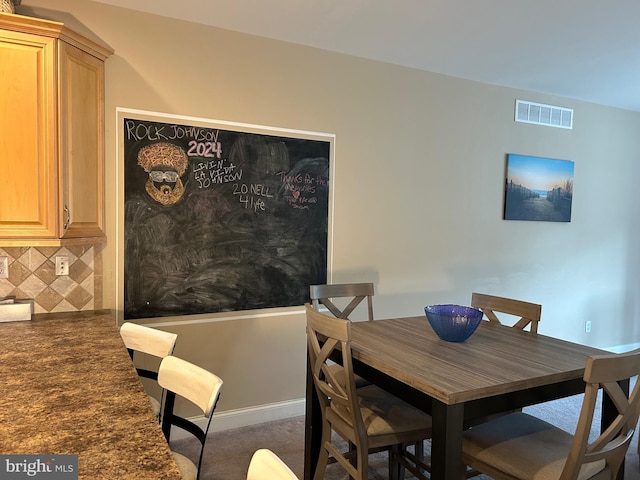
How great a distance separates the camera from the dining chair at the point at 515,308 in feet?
8.11

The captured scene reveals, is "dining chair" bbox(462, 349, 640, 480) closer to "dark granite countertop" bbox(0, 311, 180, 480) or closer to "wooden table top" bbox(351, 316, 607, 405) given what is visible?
"wooden table top" bbox(351, 316, 607, 405)

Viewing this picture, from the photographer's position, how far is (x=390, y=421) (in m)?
2.01

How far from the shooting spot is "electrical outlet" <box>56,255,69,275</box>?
2508 millimetres

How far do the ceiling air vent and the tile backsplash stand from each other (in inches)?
145

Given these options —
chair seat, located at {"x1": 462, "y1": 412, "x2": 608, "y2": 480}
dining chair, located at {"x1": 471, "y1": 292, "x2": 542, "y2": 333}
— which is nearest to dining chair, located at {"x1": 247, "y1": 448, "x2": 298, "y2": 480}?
chair seat, located at {"x1": 462, "y1": 412, "x2": 608, "y2": 480}

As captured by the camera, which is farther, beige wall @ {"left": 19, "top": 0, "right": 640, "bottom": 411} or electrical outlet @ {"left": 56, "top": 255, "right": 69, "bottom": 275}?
beige wall @ {"left": 19, "top": 0, "right": 640, "bottom": 411}

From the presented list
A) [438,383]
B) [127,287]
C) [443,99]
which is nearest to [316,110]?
[443,99]

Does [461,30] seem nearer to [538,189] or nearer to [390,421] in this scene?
[538,189]

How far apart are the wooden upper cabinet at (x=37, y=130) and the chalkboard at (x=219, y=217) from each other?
46cm

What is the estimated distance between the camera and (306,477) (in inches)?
92.4

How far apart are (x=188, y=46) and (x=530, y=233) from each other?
11.1ft

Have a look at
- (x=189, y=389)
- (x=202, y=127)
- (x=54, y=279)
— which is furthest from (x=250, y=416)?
(x=202, y=127)

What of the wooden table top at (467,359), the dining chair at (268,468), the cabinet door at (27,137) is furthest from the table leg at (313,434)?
the cabinet door at (27,137)

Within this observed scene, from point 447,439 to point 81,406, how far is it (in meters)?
1.21
